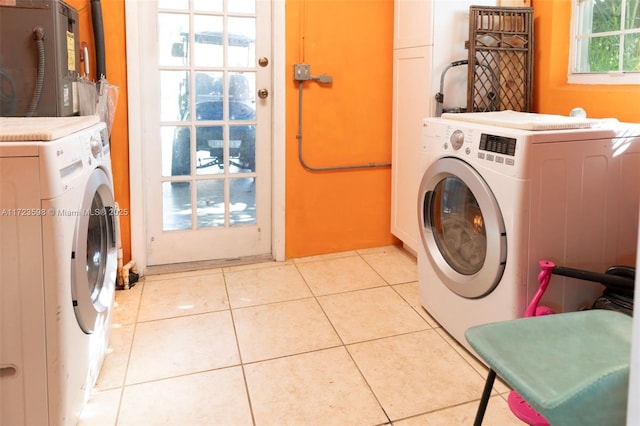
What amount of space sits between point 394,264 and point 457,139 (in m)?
1.26

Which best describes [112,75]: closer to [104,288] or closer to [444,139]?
[104,288]

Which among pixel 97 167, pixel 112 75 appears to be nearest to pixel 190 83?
pixel 112 75

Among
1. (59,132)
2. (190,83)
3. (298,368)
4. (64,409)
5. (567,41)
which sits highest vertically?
(567,41)

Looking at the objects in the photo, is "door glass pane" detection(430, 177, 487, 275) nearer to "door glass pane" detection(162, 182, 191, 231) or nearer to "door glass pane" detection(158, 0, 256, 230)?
"door glass pane" detection(158, 0, 256, 230)

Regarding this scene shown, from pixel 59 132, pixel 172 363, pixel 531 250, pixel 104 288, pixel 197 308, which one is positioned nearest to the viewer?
pixel 59 132

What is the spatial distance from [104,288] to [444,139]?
1449 millimetres

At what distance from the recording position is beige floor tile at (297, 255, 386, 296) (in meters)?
2.71

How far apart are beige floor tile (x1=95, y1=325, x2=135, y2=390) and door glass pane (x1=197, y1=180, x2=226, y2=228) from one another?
877 millimetres

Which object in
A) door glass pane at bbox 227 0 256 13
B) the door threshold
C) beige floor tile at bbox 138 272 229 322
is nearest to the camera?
beige floor tile at bbox 138 272 229 322

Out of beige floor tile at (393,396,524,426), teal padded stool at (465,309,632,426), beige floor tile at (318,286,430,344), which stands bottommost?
beige floor tile at (393,396,524,426)

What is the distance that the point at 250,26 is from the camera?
284cm

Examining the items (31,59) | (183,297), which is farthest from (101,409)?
(31,59)

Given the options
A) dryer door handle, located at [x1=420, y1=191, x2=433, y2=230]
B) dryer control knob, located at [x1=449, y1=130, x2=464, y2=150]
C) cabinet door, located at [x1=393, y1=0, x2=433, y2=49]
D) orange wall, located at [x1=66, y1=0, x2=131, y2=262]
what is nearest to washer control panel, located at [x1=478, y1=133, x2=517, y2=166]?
dryer control knob, located at [x1=449, y1=130, x2=464, y2=150]

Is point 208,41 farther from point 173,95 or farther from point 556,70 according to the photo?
point 556,70
